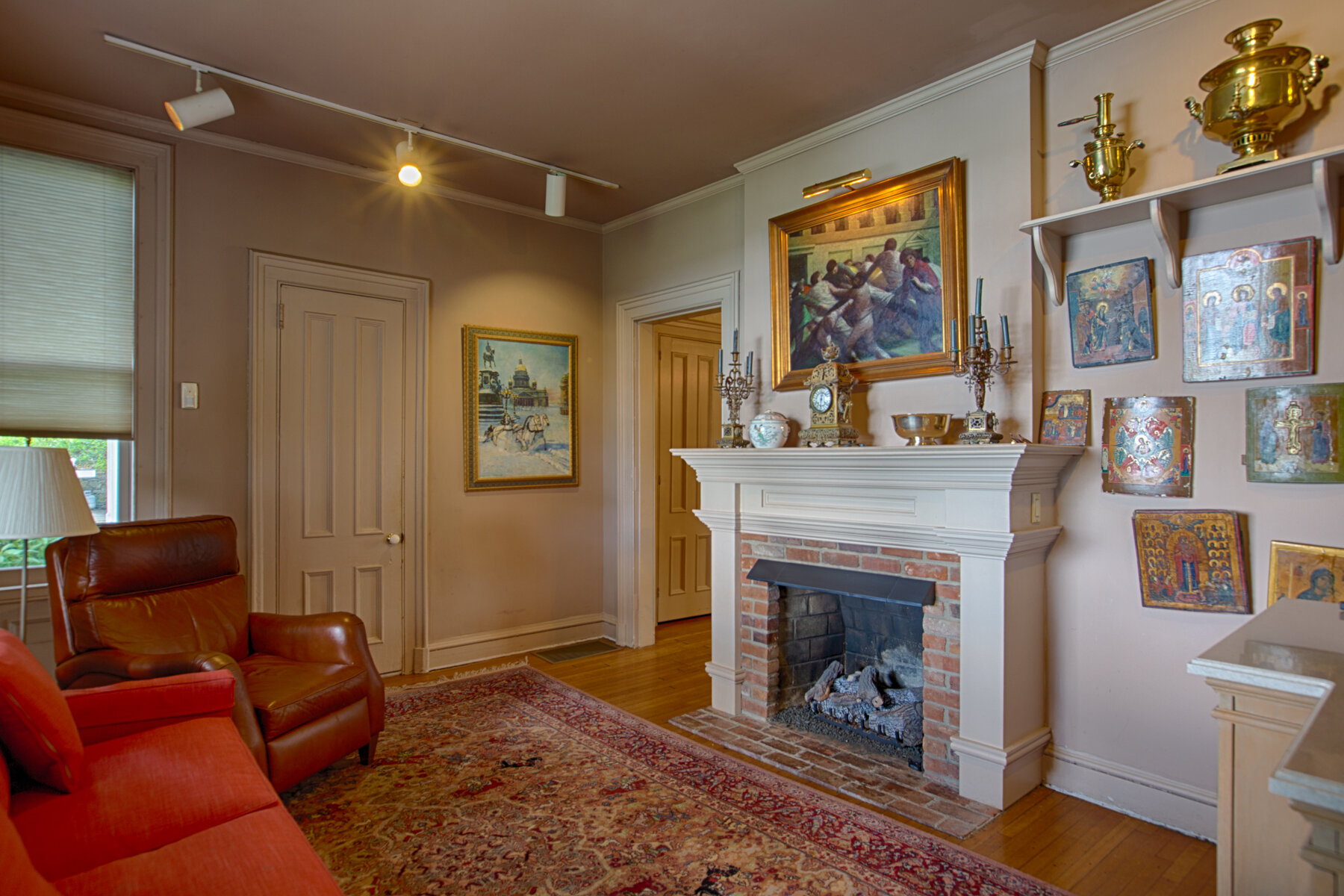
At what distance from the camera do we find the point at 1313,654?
4.35 ft

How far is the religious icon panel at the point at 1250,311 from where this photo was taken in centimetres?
215

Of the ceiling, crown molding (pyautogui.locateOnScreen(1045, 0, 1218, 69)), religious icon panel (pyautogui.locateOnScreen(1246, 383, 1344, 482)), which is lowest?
religious icon panel (pyautogui.locateOnScreen(1246, 383, 1344, 482))

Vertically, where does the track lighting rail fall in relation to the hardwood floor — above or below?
above

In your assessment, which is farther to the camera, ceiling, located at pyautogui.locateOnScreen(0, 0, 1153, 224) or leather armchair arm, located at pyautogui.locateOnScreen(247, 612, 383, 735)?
leather armchair arm, located at pyautogui.locateOnScreen(247, 612, 383, 735)

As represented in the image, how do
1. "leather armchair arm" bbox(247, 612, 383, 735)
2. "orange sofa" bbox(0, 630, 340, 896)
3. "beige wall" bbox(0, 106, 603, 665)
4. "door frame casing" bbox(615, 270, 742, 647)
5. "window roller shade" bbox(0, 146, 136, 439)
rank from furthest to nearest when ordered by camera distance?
"door frame casing" bbox(615, 270, 742, 647), "beige wall" bbox(0, 106, 603, 665), "window roller shade" bbox(0, 146, 136, 439), "leather armchair arm" bbox(247, 612, 383, 735), "orange sofa" bbox(0, 630, 340, 896)

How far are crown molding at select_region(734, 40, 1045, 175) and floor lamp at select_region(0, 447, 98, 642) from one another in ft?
10.4

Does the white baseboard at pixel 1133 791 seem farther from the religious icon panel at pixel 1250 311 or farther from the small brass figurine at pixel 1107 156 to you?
the small brass figurine at pixel 1107 156

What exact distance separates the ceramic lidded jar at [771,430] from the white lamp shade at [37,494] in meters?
2.68

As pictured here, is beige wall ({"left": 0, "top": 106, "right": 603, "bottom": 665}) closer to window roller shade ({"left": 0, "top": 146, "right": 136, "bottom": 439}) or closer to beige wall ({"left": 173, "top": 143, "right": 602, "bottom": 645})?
beige wall ({"left": 173, "top": 143, "right": 602, "bottom": 645})

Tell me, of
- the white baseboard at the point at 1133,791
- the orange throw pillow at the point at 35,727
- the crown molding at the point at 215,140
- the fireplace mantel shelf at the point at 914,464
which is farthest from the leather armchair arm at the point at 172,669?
the white baseboard at the point at 1133,791

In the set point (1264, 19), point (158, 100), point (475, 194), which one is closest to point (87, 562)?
point (158, 100)

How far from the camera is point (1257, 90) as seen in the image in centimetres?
211

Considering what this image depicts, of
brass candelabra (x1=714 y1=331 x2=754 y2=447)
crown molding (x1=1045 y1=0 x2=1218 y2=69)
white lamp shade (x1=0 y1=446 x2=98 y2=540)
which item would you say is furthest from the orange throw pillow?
crown molding (x1=1045 y1=0 x2=1218 y2=69)

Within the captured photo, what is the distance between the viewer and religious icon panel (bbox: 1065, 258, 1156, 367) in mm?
2461
